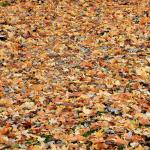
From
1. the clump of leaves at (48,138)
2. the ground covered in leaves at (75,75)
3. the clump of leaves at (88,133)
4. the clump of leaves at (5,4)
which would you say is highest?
the clump of leaves at (5,4)

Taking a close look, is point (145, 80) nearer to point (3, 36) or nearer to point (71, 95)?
point (71, 95)

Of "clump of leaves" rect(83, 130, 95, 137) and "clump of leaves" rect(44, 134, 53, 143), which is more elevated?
"clump of leaves" rect(83, 130, 95, 137)

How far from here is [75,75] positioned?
930 centimetres

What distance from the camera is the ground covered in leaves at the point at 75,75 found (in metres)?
6.62

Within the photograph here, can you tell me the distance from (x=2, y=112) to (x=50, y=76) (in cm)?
216

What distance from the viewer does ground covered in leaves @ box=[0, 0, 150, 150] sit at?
6.62 m

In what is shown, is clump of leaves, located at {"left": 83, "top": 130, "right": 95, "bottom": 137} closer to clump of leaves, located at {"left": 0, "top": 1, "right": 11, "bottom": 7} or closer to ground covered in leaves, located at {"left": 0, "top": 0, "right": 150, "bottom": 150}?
ground covered in leaves, located at {"left": 0, "top": 0, "right": 150, "bottom": 150}

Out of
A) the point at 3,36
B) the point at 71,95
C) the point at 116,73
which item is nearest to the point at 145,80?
the point at 116,73

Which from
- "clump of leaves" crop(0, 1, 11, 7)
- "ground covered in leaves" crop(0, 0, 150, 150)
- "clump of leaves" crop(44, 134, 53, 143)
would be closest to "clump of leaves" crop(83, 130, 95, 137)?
"ground covered in leaves" crop(0, 0, 150, 150)

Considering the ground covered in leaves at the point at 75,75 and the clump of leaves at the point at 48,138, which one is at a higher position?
the ground covered in leaves at the point at 75,75

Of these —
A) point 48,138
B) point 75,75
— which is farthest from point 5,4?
point 48,138

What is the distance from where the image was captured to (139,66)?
9586mm

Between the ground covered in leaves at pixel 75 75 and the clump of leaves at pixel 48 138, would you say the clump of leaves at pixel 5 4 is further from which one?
the clump of leaves at pixel 48 138

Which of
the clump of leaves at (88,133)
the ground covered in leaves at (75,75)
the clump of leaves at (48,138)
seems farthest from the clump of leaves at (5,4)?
the clump of leaves at (88,133)
